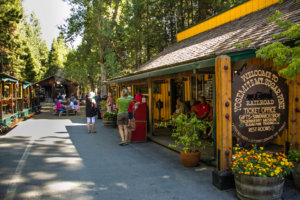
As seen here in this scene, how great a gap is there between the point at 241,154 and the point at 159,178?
67.6 inches

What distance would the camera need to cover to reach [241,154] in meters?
3.85

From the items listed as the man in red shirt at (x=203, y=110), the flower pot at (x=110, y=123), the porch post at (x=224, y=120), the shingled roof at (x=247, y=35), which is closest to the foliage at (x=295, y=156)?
the porch post at (x=224, y=120)

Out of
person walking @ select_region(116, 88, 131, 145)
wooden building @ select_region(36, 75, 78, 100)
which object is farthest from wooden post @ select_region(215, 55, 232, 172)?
wooden building @ select_region(36, 75, 78, 100)

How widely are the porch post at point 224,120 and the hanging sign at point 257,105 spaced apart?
110 mm

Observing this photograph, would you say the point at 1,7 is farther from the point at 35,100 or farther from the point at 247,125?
the point at 247,125

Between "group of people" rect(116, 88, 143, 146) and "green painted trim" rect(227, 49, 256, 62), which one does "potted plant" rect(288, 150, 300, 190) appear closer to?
"green painted trim" rect(227, 49, 256, 62)

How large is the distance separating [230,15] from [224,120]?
321 inches

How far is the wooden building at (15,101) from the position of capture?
1209cm

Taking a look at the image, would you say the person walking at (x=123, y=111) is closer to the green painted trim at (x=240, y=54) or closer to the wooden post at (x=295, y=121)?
the green painted trim at (x=240, y=54)

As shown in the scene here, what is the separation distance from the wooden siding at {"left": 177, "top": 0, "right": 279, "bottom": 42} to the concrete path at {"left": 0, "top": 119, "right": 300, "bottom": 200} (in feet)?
→ 22.0

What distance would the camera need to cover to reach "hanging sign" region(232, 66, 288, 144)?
403 centimetres

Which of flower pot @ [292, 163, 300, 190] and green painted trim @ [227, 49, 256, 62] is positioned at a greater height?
green painted trim @ [227, 49, 256, 62]

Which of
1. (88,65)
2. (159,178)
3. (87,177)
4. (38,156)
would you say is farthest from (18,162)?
(88,65)

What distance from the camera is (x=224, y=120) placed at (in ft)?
13.1
